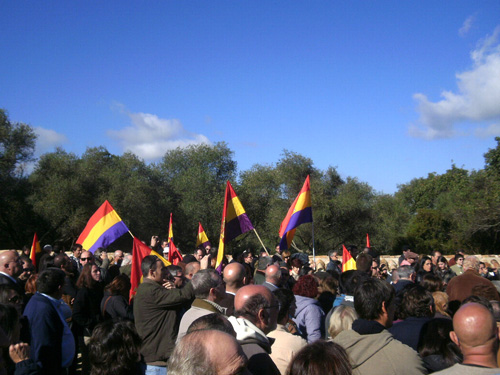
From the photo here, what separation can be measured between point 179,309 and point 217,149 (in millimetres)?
39297

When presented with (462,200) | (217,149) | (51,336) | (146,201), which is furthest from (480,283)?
(217,149)

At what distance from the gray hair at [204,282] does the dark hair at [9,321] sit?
1.53 metres

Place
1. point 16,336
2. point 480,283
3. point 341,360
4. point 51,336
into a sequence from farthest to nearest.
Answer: point 480,283, point 51,336, point 16,336, point 341,360

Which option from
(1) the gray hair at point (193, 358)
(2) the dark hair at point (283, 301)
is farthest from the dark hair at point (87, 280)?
(1) the gray hair at point (193, 358)

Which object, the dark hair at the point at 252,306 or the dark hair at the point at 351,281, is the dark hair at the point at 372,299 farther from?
the dark hair at the point at 351,281

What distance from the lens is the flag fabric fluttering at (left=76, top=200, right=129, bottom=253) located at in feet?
29.8

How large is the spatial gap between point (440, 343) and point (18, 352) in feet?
10.6

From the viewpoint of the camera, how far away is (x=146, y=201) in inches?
1217

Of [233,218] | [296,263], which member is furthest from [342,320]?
[233,218]

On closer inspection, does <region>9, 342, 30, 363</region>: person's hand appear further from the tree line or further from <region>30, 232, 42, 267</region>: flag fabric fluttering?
the tree line

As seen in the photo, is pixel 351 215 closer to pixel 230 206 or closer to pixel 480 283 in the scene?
pixel 230 206

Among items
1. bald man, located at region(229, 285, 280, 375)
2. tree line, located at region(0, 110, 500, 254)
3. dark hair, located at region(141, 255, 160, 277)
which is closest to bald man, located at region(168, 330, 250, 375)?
bald man, located at region(229, 285, 280, 375)

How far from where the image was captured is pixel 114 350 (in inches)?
127

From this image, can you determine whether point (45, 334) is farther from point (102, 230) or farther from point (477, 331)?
point (102, 230)
